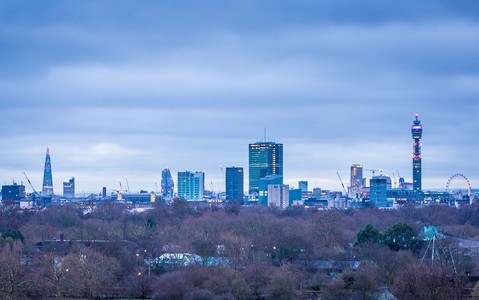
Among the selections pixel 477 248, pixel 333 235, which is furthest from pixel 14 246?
pixel 477 248

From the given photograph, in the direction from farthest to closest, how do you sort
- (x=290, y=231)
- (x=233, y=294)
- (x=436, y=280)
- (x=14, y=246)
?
(x=290, y=231)
(x=14, y=246)
(x=233, y=294)
(x=436, y=280)

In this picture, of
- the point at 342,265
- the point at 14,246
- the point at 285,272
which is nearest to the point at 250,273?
the point at 285,272

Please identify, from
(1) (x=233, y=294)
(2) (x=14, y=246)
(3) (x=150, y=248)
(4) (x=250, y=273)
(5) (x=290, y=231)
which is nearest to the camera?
(1) (x=233, y=294)

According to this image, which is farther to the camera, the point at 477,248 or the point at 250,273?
the point at 477,248

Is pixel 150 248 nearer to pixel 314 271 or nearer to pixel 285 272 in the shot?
pixel 314 271

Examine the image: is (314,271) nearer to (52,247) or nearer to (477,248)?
(477,248)

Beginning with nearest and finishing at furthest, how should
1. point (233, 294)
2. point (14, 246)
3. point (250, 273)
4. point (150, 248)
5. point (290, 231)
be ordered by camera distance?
point (233, 294)
point (250, 273)
point (14, 246)
point (150, 248)
point (290, 231)
